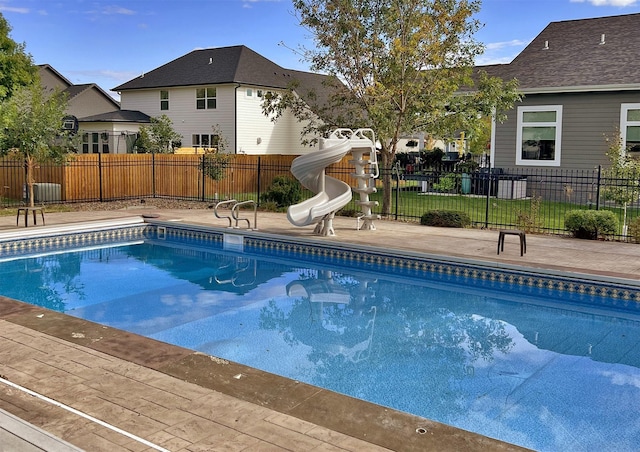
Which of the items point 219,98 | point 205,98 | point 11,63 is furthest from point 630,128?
point 11,63

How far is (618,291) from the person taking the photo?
891 cm

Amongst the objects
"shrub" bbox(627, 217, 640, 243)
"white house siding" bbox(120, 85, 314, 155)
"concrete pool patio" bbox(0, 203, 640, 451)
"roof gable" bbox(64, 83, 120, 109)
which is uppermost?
"roof gable" bbox(64, 83, 120, 109)

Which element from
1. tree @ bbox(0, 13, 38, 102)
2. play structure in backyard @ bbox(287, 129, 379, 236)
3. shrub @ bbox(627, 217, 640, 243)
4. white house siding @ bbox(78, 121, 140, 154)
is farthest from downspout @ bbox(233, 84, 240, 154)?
shrub @ bbox(627, 217, 640, 243)

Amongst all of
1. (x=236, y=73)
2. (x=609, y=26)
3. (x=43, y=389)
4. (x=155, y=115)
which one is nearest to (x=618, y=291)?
(x=43, y=389)

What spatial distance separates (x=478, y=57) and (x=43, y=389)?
44.9 ft

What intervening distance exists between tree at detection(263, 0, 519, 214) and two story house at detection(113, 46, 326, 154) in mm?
13542

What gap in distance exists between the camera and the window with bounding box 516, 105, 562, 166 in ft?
61.2

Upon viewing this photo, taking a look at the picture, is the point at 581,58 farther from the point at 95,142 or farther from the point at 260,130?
the point at 95,142

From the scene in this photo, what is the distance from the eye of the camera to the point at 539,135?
19047mm

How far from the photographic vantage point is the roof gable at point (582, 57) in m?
17.7

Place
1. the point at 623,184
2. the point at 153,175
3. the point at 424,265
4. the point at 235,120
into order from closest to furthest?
the point at 424,265, the point at 623,184, the point at 153,175, the point at 235,120

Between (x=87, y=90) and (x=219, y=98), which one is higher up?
(x=87, y=90)

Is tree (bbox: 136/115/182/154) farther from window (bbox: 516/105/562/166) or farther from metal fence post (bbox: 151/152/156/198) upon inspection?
window (bbox: 516/105/562/166)

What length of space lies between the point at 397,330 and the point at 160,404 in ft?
13.0
